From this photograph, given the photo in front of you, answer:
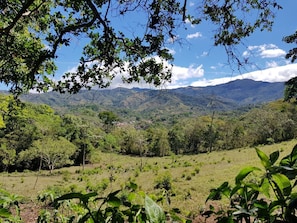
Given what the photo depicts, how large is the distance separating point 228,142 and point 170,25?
194ft

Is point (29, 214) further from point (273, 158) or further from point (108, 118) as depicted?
point (108, 118)

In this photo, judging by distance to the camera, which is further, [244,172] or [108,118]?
[108,118]

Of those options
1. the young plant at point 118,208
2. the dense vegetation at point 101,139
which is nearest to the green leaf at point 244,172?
the young plant at point 118,208

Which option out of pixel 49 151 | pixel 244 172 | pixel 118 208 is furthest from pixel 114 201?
pixel 49 151

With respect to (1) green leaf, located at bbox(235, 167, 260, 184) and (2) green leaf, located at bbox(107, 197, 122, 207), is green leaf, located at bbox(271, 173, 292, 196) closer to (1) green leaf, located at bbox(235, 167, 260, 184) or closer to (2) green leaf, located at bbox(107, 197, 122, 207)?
(1) green leaf, located at bbox(235, 167, 260, 184)

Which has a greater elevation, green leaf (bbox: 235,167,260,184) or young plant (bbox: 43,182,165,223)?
green leaf (bbox: 235,167,260,184)

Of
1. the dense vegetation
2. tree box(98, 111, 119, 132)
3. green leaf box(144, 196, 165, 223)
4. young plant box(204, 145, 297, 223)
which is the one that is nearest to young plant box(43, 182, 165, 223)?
green leaf box(144, 196, 165, 223)

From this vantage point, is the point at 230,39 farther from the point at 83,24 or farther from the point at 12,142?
the point at 12,142

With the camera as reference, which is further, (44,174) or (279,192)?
(44,174)

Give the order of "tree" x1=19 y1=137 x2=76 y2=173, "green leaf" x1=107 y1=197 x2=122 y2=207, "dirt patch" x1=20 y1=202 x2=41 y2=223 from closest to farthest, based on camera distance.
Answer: "green leaf" x1=107 y1=197 x2=122 y2=207 < "dirt patch" x1=20 y1=202 x2=41 y2=223 < "tree" x1=19 y1=137 x2=76 y2=173

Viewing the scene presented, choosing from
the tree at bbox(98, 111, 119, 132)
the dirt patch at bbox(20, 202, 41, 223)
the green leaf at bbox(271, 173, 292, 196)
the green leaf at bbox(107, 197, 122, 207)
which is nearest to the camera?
the green leaf at bbox(271, 173, 292, 196)

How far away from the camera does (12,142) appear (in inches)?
1754

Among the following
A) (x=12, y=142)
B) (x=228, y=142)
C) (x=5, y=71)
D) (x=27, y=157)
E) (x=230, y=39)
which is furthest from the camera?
(x=228, y=142)

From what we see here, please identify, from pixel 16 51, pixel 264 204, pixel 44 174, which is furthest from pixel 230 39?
pixel 44 174
